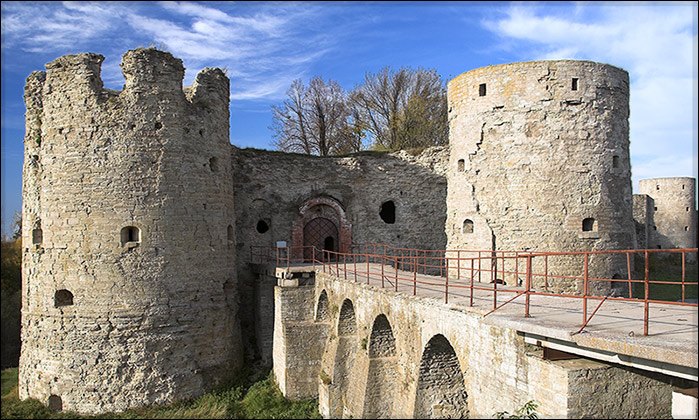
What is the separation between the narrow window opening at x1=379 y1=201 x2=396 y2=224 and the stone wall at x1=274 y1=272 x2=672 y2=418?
6.17 m

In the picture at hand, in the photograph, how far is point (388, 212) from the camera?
19.3 m

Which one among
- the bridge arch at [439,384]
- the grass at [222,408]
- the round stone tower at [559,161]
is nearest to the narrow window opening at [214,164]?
the grass at [222,408]

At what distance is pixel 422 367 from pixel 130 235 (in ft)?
26.1

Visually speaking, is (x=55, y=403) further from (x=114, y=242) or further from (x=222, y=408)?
(x=114, y=242)

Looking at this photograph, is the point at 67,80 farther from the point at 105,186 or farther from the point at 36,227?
the point at 36,227

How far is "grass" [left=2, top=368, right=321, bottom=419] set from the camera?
11711mm

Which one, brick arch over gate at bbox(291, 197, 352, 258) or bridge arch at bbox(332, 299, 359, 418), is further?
brick arch over gate at bbox(291, 197, 352, 258)

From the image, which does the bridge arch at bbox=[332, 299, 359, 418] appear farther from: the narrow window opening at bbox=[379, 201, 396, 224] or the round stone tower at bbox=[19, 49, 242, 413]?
the narrow window opening at bbox=[379, 201, 396, 224]

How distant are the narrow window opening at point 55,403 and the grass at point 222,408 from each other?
12 cm

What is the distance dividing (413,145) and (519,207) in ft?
43.5

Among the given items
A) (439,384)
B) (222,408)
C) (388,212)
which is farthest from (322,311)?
(388,212)

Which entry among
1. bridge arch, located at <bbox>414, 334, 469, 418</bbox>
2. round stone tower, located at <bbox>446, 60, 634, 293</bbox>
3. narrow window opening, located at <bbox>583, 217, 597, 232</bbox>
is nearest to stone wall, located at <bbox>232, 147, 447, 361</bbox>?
round stone tower, located at <bbox>446, 60, 634, 293</bbox>

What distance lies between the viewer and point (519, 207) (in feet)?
41.2

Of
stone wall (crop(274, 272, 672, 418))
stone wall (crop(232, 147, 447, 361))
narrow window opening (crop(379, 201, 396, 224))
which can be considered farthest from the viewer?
narrow window opening (crop(379, 201, 396, 224))
